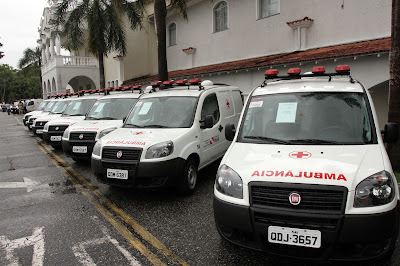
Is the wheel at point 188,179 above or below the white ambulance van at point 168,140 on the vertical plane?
below

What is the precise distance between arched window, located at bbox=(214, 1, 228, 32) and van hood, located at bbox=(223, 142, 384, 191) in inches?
582

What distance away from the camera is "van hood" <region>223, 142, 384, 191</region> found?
278 centimetres

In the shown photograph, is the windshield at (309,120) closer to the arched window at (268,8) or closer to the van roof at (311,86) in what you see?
the van roof at (311,86)

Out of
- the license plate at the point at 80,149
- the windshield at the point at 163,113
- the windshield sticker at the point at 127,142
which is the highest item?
the windshield at the point at 163,113

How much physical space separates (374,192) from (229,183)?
4.28 feet

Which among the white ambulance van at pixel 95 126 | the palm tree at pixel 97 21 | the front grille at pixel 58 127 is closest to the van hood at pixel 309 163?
the white ambulance van at pixel 95 126

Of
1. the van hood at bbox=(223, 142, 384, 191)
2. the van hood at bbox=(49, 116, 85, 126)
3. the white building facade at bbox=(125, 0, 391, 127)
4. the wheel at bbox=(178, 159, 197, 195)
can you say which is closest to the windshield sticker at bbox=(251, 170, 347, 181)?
the van hood at bbox=(223, 142, 384, 191)

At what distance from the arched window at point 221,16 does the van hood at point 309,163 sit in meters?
14.8

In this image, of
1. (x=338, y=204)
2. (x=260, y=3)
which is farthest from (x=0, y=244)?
(x=260, y=3)

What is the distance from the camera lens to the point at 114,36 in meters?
20.3

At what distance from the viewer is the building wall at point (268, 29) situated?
1078cm

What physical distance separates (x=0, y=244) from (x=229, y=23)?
49.5 ft

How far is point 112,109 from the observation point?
340 inches

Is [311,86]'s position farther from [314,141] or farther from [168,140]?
[168,140]
